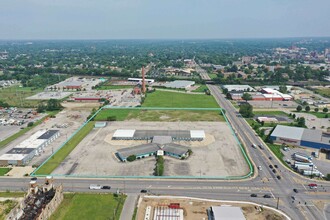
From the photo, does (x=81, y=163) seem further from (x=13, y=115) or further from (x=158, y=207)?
(x=13, y=115)

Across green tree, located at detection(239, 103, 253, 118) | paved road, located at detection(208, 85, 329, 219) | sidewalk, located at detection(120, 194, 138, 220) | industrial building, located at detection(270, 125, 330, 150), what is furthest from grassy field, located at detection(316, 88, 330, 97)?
sidewalk, located at detection(120, 194, 138, 220)

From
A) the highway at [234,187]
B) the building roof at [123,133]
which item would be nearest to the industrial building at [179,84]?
the building roof at [123,133]

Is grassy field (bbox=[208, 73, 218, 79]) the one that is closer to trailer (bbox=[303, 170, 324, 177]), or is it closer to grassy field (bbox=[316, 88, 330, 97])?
grassy field (bbox=[316, 88, 330, 97])

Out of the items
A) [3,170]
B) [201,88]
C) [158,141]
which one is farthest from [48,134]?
[201,88]

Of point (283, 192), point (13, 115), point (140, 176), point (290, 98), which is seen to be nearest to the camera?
point (283, 192)

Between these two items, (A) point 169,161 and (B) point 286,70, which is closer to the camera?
(A) point 169,161

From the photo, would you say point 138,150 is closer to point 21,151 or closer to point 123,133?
point 123,133

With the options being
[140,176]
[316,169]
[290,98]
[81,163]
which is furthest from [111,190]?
[290,98]
